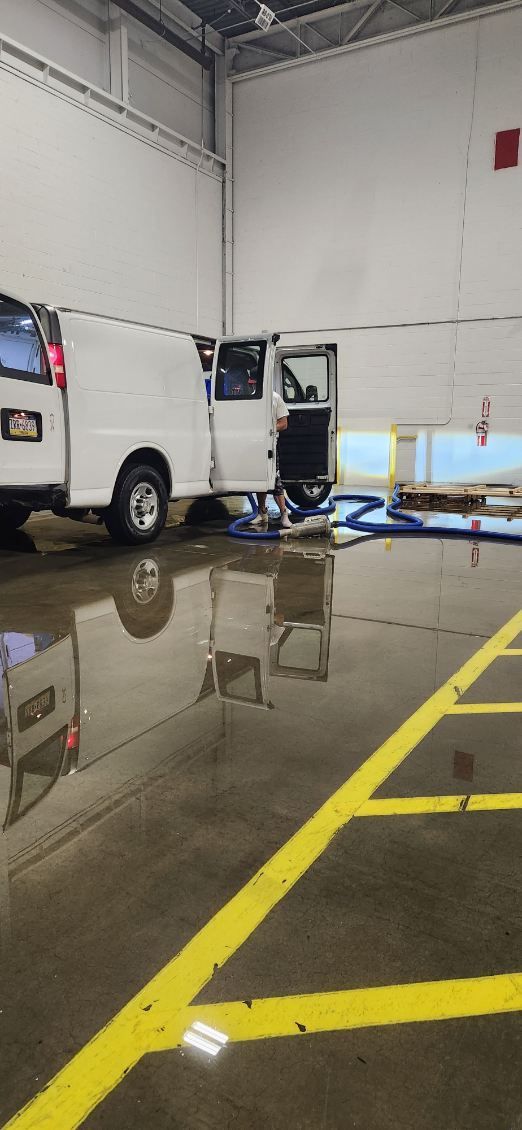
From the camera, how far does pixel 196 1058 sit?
1446 millimetres

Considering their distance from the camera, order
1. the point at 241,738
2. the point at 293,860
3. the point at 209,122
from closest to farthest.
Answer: the point at 293,860 → the point at 241,738 → the point at 209,122

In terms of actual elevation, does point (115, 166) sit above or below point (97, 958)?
above

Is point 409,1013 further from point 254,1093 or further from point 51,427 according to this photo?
point 51,427

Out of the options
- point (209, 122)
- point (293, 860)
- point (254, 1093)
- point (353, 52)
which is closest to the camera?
point (254, 1093)

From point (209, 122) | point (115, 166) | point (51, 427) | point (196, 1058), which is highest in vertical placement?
point (209, 122)

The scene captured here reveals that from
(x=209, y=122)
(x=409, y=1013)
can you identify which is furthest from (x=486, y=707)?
(x=209, y=122)

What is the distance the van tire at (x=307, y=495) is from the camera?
1034 cm

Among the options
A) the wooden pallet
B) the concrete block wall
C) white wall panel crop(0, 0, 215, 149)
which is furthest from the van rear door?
the concrete block wall

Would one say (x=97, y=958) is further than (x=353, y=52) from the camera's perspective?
No

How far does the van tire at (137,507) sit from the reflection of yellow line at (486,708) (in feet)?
14.4

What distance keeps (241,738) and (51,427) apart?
3.99 metres

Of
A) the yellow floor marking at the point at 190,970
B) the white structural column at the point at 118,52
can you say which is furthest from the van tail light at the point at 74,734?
the white structural column at the point at 118,52

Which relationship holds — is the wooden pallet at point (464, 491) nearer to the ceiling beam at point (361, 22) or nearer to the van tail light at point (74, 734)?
the van tail light at point (74, 734)

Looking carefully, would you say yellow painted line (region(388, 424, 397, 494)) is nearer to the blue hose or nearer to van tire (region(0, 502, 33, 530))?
the blue hose
